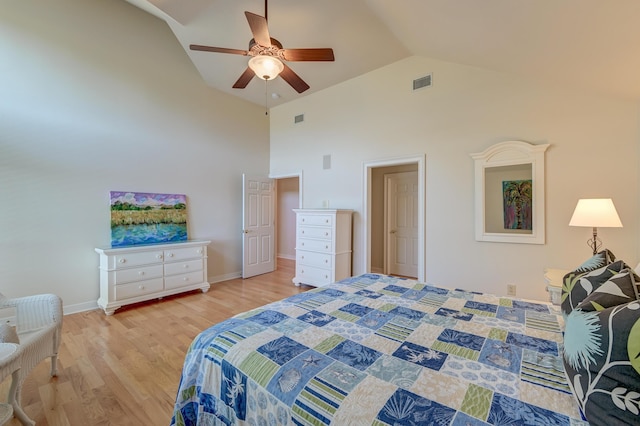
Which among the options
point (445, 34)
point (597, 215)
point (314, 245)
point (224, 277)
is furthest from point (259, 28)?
point (224, 277)

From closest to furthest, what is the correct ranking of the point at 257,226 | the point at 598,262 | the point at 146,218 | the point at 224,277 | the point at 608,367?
the point at 608,367 < the point at 598,262 < the point at 146,218 < the point at 224,277 < the point at 257,226

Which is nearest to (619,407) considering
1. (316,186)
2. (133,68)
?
(316,186)

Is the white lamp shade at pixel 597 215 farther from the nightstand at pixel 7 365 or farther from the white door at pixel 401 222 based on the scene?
the nightstand at pixel 7 365

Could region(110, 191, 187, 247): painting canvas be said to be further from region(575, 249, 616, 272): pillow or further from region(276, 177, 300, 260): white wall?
region(575, 249, 616, 272): pillow

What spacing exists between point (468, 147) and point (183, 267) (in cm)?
443

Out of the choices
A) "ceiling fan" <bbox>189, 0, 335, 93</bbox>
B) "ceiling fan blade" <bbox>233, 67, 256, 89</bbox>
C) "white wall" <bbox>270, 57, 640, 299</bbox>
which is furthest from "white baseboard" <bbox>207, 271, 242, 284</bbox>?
"ceiling fan" <bbox>189, 0, 335, 93</bbox>

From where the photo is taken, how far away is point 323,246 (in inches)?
173

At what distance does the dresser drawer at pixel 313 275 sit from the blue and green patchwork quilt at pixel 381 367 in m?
2.58

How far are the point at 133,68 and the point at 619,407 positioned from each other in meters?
5.47

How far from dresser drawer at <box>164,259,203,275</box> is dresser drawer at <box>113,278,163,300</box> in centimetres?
18

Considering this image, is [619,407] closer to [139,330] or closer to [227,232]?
Result: [139,330]

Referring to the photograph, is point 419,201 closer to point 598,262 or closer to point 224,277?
point 598,262

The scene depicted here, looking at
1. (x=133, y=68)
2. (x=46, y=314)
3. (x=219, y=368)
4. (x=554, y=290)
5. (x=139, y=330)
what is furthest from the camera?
(x=133, y=68)

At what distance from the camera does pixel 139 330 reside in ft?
9.81
